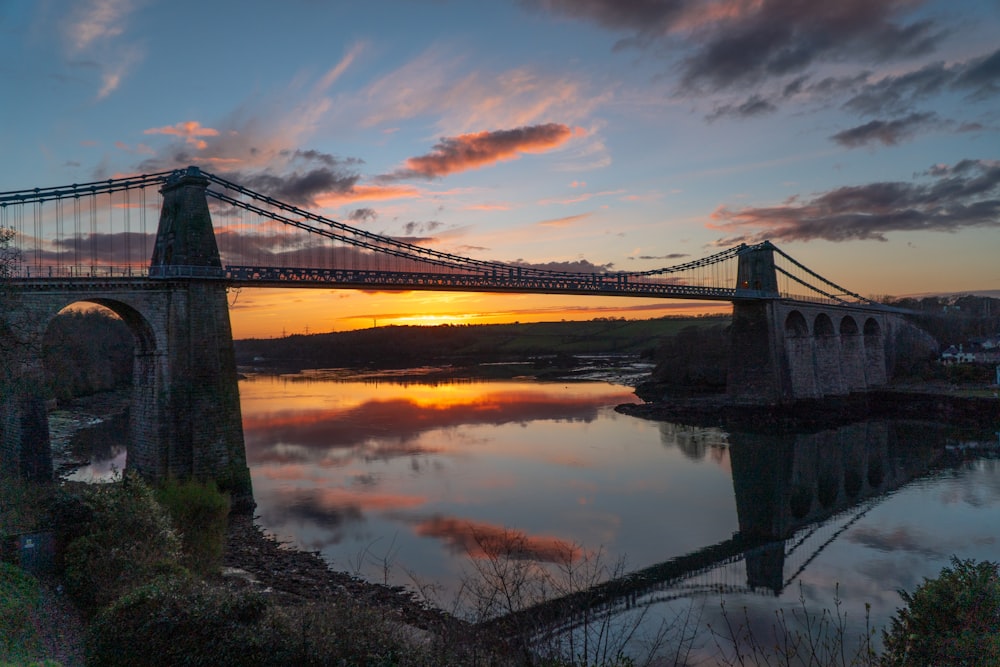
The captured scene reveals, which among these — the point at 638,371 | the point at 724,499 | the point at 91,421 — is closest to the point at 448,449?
the point at 724,499

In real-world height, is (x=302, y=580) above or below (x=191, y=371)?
below

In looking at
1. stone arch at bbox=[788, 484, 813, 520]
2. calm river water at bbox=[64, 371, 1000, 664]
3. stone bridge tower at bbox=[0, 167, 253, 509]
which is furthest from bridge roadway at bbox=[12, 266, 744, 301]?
stone arch at bbox=[788, 484, 813, 520]

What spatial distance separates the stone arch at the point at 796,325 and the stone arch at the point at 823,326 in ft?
10.2

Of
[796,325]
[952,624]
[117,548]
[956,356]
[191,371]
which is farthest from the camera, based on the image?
[956,356]

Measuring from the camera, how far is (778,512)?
2102 centimetres

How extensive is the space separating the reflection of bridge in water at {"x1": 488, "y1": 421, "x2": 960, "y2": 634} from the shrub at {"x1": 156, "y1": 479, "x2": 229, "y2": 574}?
297 inches

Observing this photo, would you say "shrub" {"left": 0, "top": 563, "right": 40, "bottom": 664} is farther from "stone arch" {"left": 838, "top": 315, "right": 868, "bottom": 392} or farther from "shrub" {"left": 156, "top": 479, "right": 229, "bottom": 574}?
"stone arch" {"left": 838, "top": 315, "right": 868, "bottom": 392}

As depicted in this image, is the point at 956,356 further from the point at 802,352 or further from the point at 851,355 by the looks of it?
the point at 802,352

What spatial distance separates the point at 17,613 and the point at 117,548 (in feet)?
6.46

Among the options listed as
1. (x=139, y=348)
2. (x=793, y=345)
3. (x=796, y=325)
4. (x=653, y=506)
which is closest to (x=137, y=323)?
(x=139, y=348)

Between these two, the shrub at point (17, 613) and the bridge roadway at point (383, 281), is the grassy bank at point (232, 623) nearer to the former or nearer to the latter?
the shrub at point (17, 613)

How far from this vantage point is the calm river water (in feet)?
47.3

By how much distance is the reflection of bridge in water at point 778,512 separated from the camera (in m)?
13.1

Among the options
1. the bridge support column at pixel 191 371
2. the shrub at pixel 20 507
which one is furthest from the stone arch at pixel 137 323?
the shrub at pixel 20 507
